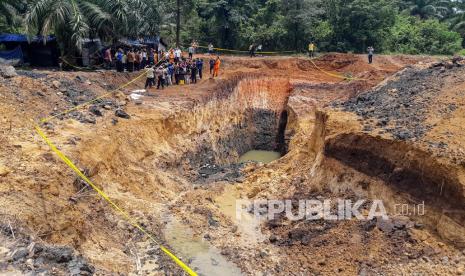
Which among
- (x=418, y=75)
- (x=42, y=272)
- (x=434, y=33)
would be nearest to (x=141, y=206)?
(x=42, y=272)

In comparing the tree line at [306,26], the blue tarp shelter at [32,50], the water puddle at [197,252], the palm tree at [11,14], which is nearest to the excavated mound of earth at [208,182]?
the water puddle at [197,252]

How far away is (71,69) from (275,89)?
12801mm

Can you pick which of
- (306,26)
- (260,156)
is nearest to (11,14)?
(260,156)

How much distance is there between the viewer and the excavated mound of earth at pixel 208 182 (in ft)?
35.4

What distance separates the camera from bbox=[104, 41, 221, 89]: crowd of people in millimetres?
23062

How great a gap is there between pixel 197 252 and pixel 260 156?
44.0 ft

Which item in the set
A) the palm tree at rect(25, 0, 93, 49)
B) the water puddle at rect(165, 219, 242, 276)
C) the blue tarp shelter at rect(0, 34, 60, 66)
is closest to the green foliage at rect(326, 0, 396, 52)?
the palm tree at rect(25, 0, 93, 49)

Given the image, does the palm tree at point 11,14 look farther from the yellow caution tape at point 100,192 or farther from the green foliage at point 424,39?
the green foliage at point 424,39

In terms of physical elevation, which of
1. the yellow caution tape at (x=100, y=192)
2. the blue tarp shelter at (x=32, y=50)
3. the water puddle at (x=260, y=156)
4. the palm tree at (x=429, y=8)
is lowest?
the water puddle at (x=260, y=156)

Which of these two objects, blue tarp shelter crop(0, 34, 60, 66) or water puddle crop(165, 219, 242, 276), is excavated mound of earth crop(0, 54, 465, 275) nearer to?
water puddle crop(165, 219, 242, 276)

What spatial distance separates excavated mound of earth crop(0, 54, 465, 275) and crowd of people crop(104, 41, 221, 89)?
1.10m

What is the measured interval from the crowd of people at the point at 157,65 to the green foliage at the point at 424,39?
18.1 meters

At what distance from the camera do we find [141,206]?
14.7m

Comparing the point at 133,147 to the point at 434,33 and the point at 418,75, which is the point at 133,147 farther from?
the point at 434,33
